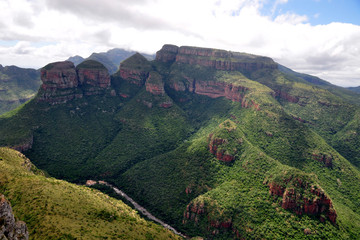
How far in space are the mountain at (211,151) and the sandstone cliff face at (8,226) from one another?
7341 cm

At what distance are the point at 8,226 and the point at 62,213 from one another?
24268 mm

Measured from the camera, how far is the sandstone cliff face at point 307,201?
7331 centimetres

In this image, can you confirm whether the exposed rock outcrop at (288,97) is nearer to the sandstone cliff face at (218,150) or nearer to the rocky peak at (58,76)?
the sandstone cliff face at (218,150)

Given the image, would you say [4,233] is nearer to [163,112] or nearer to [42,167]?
[42,167]

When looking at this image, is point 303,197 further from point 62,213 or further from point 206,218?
point 62,213

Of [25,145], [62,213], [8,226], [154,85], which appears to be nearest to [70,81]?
[25,145]

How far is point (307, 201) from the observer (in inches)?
2936

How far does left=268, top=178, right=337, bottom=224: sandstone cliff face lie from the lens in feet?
241

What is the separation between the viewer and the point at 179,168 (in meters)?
116

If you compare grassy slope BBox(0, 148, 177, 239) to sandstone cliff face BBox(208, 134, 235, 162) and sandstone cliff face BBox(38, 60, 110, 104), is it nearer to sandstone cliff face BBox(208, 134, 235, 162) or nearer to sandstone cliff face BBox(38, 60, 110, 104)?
sandstone cliff face BBox(208, 134, 235, 162)

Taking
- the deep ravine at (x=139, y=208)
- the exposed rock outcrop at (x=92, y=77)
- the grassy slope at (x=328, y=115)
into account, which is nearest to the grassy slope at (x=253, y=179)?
the deep ravine at (x=139, y=208)

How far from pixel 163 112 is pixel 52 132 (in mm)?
88682

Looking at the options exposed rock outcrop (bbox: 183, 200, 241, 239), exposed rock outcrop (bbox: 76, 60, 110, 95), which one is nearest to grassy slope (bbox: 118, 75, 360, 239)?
exposed rock outcrop (bbox: 183, 200, 241, 239)

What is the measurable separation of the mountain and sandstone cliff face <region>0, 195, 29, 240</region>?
241 feet
